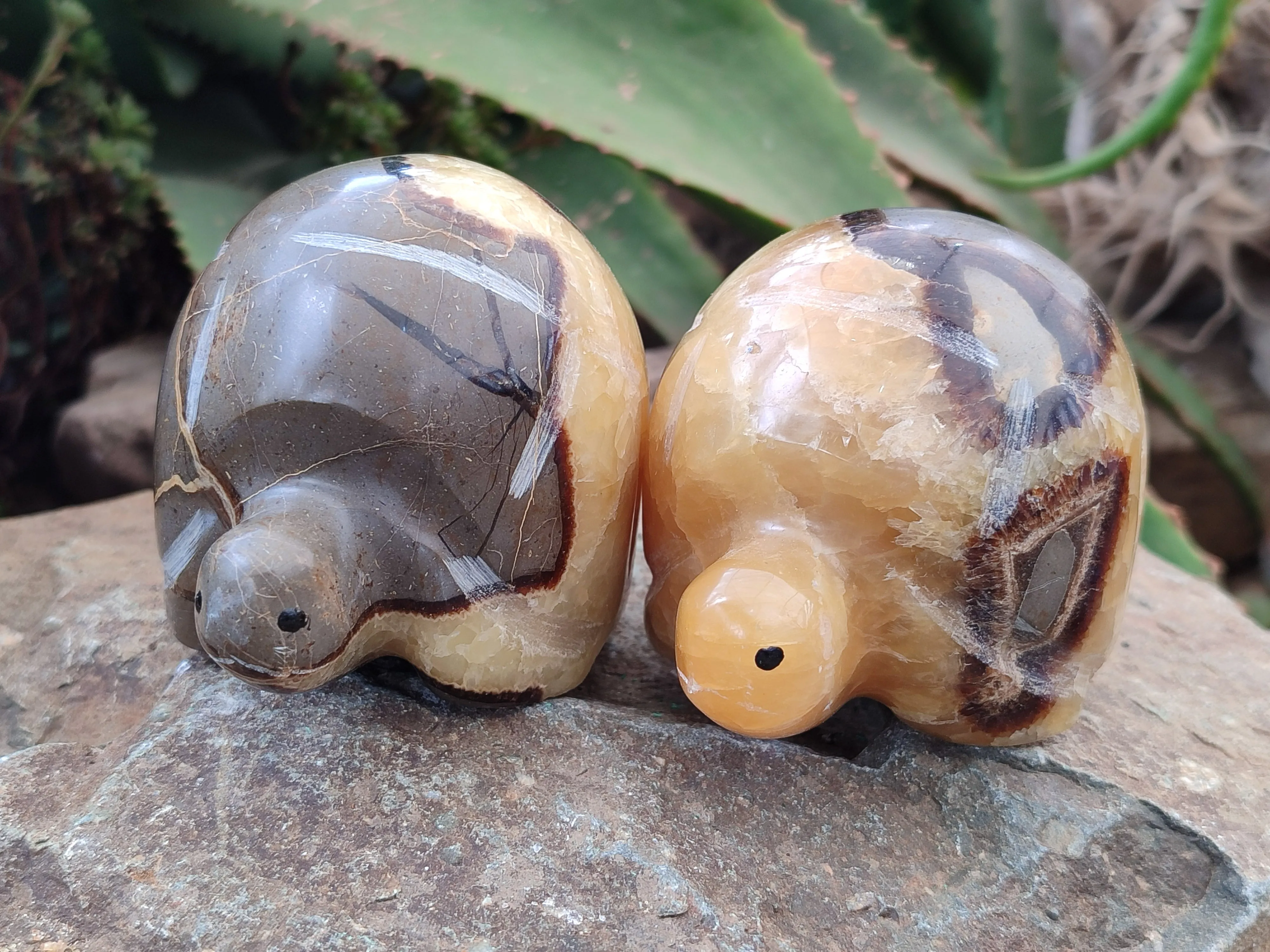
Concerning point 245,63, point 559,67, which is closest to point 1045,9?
point 559,67

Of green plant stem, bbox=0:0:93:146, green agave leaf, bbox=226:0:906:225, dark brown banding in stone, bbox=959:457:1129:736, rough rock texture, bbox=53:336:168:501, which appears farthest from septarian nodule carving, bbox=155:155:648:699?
rough rock texture, bbox=53:336:168:501

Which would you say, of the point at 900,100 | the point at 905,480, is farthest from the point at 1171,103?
the point at 905,480

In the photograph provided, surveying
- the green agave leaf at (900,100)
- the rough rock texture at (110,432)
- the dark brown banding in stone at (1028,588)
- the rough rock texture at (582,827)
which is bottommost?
the rough rock texture at (110,432)

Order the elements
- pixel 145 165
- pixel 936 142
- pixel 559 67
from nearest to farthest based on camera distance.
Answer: pixel 559 67, pixel 145 165, pixel 936 142

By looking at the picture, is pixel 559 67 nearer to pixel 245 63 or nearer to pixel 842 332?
pixel 245 63

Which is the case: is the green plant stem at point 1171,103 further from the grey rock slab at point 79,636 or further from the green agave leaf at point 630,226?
the grey rock slab at point 79,636

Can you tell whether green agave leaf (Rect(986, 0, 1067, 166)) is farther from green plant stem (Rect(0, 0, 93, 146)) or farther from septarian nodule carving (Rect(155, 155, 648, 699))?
green plant stem (Rect(0, 0, 93, 146))

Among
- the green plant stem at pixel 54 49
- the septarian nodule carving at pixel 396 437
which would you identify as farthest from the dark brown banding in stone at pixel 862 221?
the green plant stem at pixel 54 49
